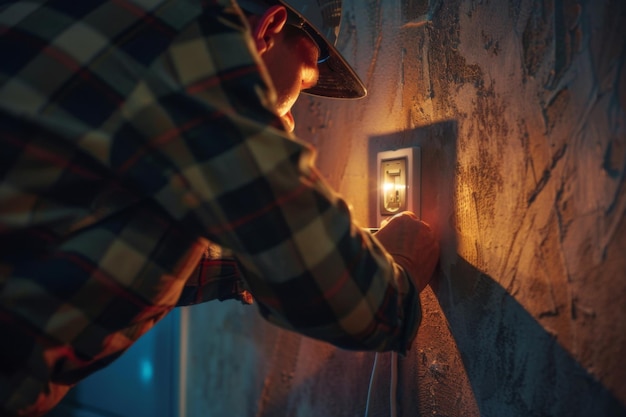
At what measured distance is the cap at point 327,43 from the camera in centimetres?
76

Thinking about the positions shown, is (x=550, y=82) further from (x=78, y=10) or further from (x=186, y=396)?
(x=186, y=396)

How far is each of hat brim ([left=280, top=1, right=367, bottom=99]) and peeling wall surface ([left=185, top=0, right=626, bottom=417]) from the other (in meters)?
0.06

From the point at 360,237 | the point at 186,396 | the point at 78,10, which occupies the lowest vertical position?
the point at 186,396

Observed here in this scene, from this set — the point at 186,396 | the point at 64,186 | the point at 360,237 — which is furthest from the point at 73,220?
the point at 186,396

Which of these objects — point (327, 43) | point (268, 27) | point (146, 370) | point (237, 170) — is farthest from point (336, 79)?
point (146, 370)

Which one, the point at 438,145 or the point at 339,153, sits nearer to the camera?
the point at 438,145

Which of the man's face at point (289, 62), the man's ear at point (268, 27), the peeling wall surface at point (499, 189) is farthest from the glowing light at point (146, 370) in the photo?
the man's ear at point (268, 27)

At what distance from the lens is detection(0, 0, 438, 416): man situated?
0.47 m

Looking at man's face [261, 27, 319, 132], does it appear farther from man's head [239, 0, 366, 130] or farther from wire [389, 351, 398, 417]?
wire [389, 351, 398, 417]

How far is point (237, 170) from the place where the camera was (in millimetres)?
466

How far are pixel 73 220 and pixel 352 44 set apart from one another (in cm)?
71

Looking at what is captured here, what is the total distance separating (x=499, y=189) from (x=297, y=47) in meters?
0.37

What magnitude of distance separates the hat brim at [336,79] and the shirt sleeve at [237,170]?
0.35 meters

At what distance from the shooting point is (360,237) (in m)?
0.55
